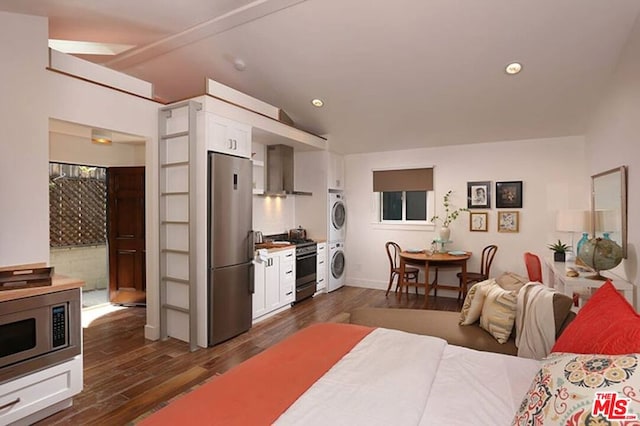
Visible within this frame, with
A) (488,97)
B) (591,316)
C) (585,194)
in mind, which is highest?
(488,97)

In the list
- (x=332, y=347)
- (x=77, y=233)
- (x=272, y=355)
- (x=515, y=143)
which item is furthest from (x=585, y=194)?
(x=77, y=233)

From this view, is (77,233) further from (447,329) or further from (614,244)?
(614,244)

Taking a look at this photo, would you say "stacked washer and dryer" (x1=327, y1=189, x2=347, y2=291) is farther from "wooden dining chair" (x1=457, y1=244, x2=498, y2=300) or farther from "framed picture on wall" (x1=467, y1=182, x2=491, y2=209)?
"framed picture on wall" (x1=467, y1=182, x2=491, y2=209)

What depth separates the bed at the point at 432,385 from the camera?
93cm

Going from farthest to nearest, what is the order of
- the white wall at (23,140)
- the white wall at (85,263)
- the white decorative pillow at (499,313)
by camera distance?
the white wall at (85,263) < the white wall at (23,140) < the white decorative pillow at (499,313)

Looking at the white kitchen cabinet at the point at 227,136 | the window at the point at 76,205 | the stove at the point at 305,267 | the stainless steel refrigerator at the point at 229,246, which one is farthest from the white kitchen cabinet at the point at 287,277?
the window at the point at 76,205

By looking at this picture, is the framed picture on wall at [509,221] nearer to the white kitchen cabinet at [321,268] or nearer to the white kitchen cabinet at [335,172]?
the white kitchen cabinet at [335,172]

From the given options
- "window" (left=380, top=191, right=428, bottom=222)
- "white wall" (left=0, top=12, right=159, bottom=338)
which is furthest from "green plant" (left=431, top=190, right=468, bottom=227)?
"white wall" (left=0, top=12, right=159, bottom=338)

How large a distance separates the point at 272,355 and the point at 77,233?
4.90 meters

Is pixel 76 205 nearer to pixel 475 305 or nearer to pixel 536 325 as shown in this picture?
pixel 475 305

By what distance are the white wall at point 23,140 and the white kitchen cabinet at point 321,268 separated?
3.61 meters

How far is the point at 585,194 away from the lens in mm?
4688

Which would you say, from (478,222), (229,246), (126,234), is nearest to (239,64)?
(229,246)

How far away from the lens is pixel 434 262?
4.89 m
